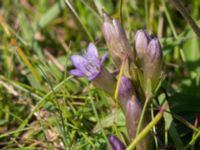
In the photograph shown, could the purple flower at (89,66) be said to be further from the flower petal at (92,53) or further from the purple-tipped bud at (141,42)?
the purple-tipped bud at (141,42)

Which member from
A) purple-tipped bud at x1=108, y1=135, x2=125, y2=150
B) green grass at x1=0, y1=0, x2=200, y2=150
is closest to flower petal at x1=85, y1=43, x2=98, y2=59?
green grass at x1=0, y1=0, x2=200, y2=150

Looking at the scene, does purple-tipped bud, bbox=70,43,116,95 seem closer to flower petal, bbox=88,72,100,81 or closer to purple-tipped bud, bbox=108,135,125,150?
flower petal, bbox=88,72,100,81

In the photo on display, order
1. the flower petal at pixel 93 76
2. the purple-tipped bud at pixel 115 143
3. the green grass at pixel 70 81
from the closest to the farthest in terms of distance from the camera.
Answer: the purple-tipped bud at pixel 115 143, the flower petal at pixel 93 76, the green grass at pixel 70 81

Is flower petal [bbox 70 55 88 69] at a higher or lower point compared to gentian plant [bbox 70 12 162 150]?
higher

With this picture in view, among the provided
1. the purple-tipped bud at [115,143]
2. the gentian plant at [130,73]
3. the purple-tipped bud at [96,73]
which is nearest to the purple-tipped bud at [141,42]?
the gentian plant at [130,73]

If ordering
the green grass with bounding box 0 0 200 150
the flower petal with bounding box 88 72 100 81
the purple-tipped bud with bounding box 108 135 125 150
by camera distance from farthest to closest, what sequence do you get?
1. the green grass with bounding box 0 0 200 150
2. the flower petal with bounding box 88 72 100 81
3. the purple-tipped bud with bounding box 108 135 125 150

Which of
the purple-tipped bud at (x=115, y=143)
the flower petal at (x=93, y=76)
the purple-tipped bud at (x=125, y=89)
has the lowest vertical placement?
the purple-tipped bud at (x=115, y=143)

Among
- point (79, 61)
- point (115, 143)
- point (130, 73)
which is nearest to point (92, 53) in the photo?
point (79, 61)
